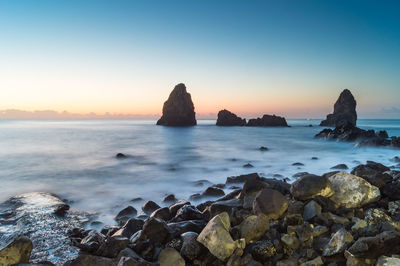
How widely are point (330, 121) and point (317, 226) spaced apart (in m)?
98.5

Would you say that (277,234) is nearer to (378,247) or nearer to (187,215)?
(378,247)

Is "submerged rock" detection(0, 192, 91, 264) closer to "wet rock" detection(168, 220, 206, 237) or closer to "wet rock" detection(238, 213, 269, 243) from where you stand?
"wet rock" detection(168, 220, 206, 237)

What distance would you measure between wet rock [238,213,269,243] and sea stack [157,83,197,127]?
290ft

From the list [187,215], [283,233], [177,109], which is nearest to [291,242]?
[283,233]

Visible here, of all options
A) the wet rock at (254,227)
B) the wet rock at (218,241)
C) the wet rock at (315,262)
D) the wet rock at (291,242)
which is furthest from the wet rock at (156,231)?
the wet rock at (315,262)

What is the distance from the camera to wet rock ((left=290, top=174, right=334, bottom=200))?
14.4ft

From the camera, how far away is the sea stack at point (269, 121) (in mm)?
90375

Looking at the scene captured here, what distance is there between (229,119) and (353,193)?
9167 cm

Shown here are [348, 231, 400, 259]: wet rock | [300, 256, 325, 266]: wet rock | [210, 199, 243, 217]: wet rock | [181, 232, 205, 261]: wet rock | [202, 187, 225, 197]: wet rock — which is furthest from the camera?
[202, 187, 225, 197]: wet rock

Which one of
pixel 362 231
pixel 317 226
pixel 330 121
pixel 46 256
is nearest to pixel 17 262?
pixel 46 256

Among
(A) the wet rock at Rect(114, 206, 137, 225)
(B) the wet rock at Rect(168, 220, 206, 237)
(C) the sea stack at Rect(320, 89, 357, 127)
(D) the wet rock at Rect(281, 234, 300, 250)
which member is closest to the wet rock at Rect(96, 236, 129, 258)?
(B) the wet rock at Rect(168, 220, 206, 237)

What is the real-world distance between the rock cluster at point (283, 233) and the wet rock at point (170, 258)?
1cm

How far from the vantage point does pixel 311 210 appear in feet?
13.0

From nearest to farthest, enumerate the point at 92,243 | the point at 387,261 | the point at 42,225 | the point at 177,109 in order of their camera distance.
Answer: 1. the point at 387,261
2. the point at 92,243
3. the point at 42,225
4. the point at 177,109
